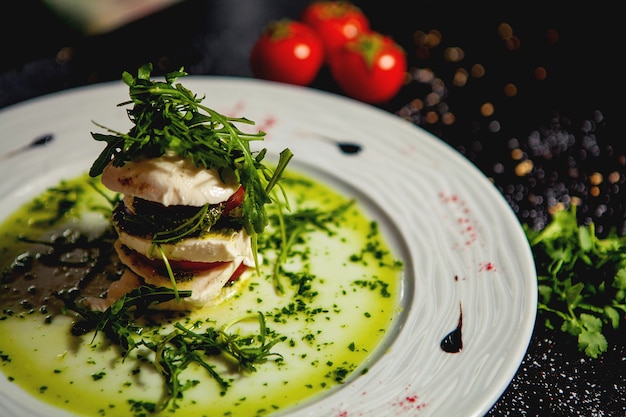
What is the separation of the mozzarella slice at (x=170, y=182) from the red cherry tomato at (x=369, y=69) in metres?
1.96

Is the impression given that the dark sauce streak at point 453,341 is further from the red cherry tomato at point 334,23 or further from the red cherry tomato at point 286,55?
the red cherry tomato at point 334,23

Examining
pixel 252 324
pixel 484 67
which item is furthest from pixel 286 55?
pixel 252 324

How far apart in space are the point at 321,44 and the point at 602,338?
2887 millimetres

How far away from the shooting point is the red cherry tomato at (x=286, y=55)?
450 cm

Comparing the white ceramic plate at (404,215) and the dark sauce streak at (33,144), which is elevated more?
the dark sauce streak at (33,144)

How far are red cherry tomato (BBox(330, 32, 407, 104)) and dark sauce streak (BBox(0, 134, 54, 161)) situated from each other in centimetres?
→ 185

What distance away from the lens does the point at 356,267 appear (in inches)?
125

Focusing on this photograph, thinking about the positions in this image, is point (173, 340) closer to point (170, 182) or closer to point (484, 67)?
point (170, 182)

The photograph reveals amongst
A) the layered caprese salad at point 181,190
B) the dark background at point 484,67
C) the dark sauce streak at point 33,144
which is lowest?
the dark background at point 484,67

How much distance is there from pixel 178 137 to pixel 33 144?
150 cm

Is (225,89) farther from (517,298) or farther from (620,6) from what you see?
(620,6)

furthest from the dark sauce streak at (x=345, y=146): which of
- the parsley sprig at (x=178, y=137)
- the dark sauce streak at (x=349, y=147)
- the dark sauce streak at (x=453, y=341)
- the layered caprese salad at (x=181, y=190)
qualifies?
the dark sauce streak at (x=453, y=341)

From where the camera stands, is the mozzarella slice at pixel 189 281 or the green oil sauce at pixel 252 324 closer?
the green oil sauce at pixel 252 324

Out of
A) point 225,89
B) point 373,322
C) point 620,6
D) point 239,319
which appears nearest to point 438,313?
point 373,322
